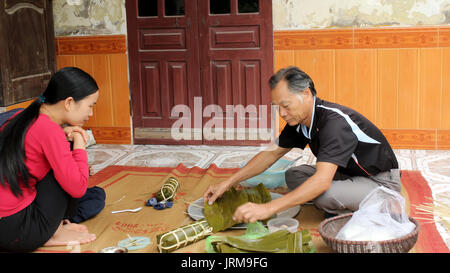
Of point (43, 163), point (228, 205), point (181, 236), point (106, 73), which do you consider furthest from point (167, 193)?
point (106, 73)

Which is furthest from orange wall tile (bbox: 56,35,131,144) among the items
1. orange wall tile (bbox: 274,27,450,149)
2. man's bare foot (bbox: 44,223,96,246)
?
man's bare foot (bbox: 44,223,96,246)

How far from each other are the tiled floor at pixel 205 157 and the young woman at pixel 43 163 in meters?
1.86

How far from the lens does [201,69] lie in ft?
16.7

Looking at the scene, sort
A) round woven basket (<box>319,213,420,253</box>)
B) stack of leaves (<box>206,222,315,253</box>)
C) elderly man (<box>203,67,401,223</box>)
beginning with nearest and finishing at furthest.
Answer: round woven basket (<box>319,213,420,253</box>), stack of leaves (<box>206,222,315,253</box>), elderly man (<box>203,67,401,223</box>)

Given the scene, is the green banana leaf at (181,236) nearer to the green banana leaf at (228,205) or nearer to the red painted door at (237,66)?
the green banana leaf at (228,205)

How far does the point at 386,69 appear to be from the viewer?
474 cm

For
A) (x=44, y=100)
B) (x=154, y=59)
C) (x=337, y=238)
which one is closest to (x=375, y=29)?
(x=154, y=59)

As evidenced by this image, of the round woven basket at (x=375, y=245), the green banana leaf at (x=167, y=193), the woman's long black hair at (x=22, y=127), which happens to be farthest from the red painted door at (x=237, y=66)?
the round woven basket at (x=375, y=245)

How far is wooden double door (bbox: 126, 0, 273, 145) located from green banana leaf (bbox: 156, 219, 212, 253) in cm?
245

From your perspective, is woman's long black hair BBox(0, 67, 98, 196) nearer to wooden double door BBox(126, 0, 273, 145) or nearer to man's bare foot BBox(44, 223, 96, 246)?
man's bare foot BBox(44, 223, 96, 246)

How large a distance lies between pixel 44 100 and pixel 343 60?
3.01m

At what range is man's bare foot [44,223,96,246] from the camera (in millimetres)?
2658

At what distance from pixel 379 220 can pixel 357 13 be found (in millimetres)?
2718

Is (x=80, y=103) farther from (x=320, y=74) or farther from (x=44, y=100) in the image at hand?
(x=320, y=74)
